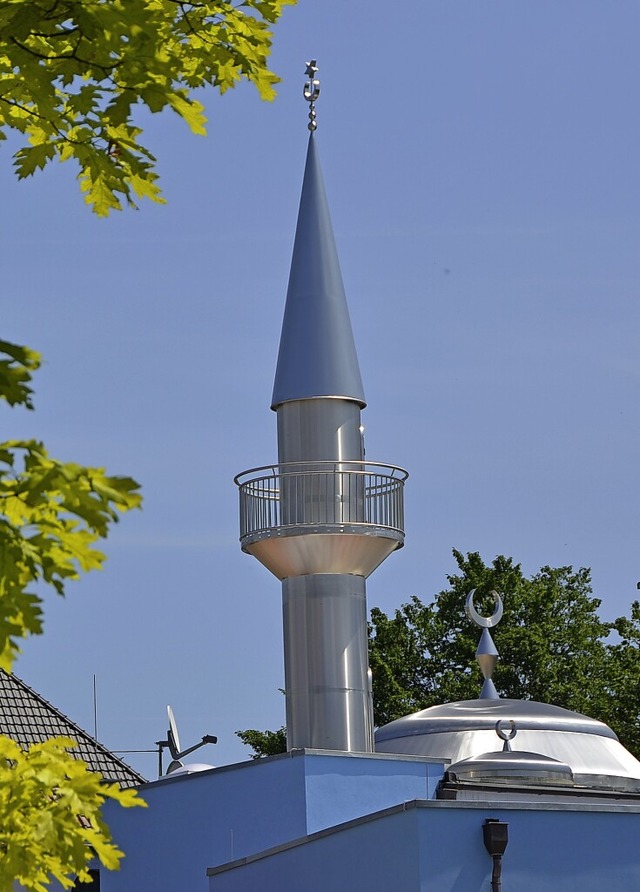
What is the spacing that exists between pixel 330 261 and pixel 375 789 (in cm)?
935

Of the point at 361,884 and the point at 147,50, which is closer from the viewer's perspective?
the point at 147,50

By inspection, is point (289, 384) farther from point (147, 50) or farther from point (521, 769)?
point (147, 50)

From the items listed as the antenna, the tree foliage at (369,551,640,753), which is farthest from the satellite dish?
the tree foliage at (369,551,640,753)

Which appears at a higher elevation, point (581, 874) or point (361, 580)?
point (361, 580)

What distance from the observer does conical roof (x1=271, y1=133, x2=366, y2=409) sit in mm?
26578

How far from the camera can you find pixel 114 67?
21.4 feet

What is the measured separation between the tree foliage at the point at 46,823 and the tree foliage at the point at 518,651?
4126 cm

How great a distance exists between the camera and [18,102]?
829 cm

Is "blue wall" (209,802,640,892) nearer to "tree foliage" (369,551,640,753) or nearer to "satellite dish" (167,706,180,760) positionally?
"satellite dish" (167,706,180,760)

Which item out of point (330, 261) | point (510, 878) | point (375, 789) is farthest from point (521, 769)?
point (330, 261)

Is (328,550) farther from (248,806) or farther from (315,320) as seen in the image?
(248,806)

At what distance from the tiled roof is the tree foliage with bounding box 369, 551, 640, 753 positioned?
17.5 m

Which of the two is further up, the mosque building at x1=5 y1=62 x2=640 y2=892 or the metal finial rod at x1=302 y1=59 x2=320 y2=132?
the metal finial rod at x1=302 y1=59 x2=320 y2=132

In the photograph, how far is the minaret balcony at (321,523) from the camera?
85.0ft
